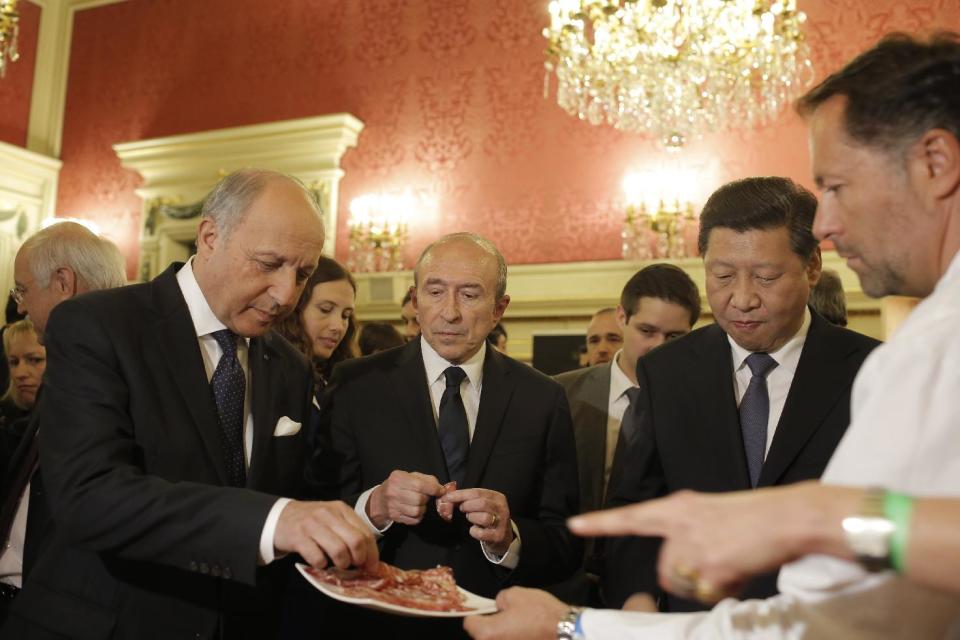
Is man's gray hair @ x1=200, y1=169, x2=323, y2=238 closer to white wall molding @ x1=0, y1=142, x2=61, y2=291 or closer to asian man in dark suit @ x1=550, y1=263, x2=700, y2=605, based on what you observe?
asian man in dark suit @ x1=550, y1=263, x2=700, y2=605

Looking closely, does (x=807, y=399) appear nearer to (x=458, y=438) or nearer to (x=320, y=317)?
(x=458, y=438)

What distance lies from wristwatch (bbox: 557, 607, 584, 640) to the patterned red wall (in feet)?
32.7

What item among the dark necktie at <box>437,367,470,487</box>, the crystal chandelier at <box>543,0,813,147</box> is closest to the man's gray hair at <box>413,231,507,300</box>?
the dark necktie at <box>437,367,470,487</box>

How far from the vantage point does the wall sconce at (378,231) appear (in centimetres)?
780

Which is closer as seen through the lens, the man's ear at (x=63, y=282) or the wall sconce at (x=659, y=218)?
the man's ear at (x=63, y=282)

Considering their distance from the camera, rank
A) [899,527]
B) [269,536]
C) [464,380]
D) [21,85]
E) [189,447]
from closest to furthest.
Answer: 1. [899,527]
2. [269,536]
3. [189,447]
4. [464,380]
5. [21,85]

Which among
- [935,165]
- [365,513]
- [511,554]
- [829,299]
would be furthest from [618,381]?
[935,165]

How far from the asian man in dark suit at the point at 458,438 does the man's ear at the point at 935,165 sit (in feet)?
3.98

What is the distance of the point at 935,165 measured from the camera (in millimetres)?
1180

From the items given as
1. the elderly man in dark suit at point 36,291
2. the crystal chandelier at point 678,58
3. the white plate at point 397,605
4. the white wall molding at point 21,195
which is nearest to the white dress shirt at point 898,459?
the white plate at point 397,605

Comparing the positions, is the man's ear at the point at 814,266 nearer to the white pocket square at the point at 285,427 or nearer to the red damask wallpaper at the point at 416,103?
the white pocket square at the point at 285,427

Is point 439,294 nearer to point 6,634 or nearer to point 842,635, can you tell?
point 6,634

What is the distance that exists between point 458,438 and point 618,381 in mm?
1246

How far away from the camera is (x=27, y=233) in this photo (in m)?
9.55
